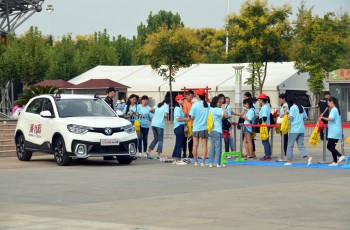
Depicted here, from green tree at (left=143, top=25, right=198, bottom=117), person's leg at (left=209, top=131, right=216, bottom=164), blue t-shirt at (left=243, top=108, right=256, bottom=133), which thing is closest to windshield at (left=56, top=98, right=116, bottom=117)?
person's leg at (left=209, top=131, right=216, bottom=164)

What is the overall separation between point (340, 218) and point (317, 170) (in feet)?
28.4

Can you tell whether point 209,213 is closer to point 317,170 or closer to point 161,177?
point 161,177

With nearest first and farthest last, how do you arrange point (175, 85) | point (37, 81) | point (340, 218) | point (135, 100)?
point (340, 218), point (135, 100), point (175, 85), point (37, 81)

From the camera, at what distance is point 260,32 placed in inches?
2192

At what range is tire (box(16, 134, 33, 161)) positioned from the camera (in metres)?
23.9

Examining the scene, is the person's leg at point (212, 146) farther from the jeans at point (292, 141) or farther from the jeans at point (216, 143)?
the jeans at point (292, 141)

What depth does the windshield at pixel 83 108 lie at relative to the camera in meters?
22.5

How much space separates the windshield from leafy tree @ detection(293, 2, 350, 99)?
3498 cm

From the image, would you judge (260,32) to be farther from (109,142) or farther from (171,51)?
(109,142)

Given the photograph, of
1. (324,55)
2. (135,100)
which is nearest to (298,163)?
(135,100)

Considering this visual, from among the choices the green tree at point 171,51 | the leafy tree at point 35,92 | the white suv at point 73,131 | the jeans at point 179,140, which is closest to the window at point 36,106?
the white suv at point 73,131

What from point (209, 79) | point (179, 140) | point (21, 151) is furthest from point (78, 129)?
point (209, 79)

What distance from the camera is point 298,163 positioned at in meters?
22.7

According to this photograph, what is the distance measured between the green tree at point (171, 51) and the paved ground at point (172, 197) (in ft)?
138
